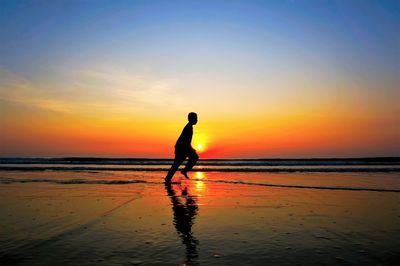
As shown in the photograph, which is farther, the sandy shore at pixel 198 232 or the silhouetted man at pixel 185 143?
the silhouetted man at pixel 185 143

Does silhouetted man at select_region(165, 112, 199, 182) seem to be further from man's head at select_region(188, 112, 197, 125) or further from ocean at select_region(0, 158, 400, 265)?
ocean at select_region(0, 158, 400, 265)

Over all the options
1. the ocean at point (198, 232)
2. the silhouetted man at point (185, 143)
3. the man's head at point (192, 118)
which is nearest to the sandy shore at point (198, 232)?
the ocean at point (198, 232)

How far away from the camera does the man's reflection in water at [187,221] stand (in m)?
3.04

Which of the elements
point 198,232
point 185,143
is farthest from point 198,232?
point 185,143

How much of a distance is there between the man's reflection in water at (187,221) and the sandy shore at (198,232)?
Result: 1 cm

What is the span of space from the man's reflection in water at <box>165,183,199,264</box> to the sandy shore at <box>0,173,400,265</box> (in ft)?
0.03

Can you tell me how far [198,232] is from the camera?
384 cm

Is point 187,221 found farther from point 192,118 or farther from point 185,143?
point 192,118

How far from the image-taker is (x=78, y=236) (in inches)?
140

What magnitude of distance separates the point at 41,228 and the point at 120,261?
5.96 ft

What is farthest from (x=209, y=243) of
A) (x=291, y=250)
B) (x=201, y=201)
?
(x=201, y=201)

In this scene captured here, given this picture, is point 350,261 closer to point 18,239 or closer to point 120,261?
point 120,261

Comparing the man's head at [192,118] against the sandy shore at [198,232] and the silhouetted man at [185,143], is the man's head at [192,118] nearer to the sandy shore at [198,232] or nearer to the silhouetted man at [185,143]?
the silhouetted man at [185,143]

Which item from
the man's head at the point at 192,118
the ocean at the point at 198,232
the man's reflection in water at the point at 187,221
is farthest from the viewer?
the man's head at the point at 192,118
